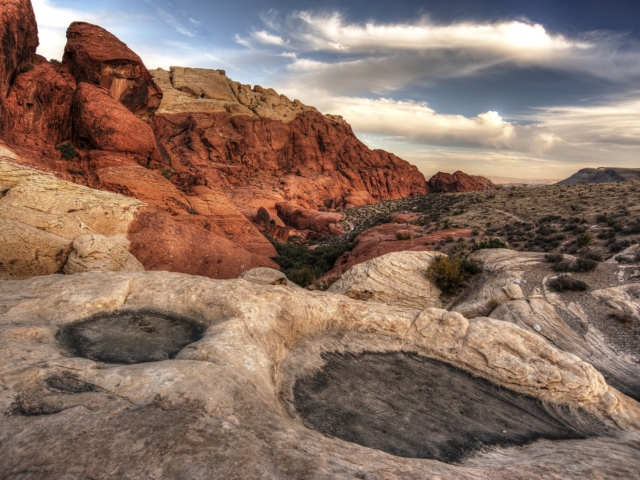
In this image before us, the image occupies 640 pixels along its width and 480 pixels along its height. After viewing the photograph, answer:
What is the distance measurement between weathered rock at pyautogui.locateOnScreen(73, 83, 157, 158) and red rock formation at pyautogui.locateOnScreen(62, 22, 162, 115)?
6.46ft

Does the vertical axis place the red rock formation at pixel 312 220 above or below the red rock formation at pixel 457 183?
below

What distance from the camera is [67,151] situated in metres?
21.0

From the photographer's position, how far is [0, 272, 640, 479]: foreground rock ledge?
11.3 ft

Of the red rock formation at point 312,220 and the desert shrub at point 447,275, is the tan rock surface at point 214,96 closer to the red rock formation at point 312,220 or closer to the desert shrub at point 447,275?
the red rock formation at point 312,220

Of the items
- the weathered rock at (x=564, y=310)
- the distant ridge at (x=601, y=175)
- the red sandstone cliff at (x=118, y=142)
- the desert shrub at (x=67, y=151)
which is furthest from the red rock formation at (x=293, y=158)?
the distant ridge at (x=601, y=175)

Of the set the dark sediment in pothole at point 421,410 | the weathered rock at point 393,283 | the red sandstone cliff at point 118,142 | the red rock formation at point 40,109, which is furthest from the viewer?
the red rock formation at point 40,109

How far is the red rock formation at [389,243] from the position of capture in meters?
23.1

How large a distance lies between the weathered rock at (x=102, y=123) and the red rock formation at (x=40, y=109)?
0.70 m

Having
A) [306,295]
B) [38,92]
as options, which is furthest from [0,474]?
[38,92]

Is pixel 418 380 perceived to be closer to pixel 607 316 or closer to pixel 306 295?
pixel 306 295

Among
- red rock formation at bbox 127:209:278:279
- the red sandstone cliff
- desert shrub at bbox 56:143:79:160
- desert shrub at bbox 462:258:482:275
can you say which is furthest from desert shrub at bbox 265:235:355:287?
desert shrub at bbox 56:143:79:160

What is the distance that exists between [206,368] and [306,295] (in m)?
3.85

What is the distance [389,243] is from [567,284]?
556 inches

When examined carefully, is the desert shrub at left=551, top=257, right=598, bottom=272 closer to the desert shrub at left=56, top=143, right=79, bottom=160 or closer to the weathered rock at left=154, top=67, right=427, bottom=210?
the desert shrub at left=56, top=143, right=79, bottom=160
